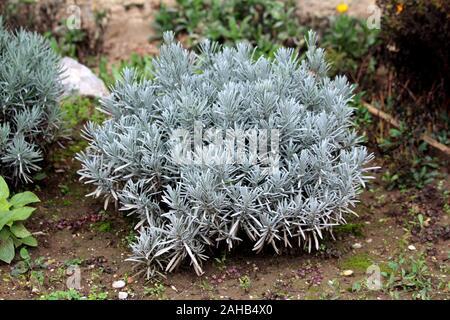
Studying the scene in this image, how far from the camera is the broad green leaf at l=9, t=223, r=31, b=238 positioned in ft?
14.5

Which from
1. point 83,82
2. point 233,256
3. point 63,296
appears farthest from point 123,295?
point 83,82

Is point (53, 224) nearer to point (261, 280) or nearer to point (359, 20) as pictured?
point (261, 280)

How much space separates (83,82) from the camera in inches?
247

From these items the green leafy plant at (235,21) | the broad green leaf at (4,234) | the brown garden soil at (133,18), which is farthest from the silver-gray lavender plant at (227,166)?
the brown garden soil at (133,18)

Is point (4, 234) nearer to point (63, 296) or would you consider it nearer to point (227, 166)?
point (63, 296)

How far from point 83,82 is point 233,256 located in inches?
103

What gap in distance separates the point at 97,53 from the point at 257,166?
365 cm

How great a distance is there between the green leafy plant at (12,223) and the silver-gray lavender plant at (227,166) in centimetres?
44

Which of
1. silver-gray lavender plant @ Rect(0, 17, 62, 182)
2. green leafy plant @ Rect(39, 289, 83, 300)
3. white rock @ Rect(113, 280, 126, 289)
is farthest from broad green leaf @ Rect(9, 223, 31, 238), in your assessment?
white rock @ Rect(113, 280, 126, 289)

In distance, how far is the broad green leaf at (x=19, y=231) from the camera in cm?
441

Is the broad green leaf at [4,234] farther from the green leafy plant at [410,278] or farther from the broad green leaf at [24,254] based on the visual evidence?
the green leafy plant at [410,278]

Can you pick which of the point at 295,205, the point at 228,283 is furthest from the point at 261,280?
the point at 295,205

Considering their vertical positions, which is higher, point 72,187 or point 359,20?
point 359,20

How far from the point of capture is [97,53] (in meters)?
7.23
